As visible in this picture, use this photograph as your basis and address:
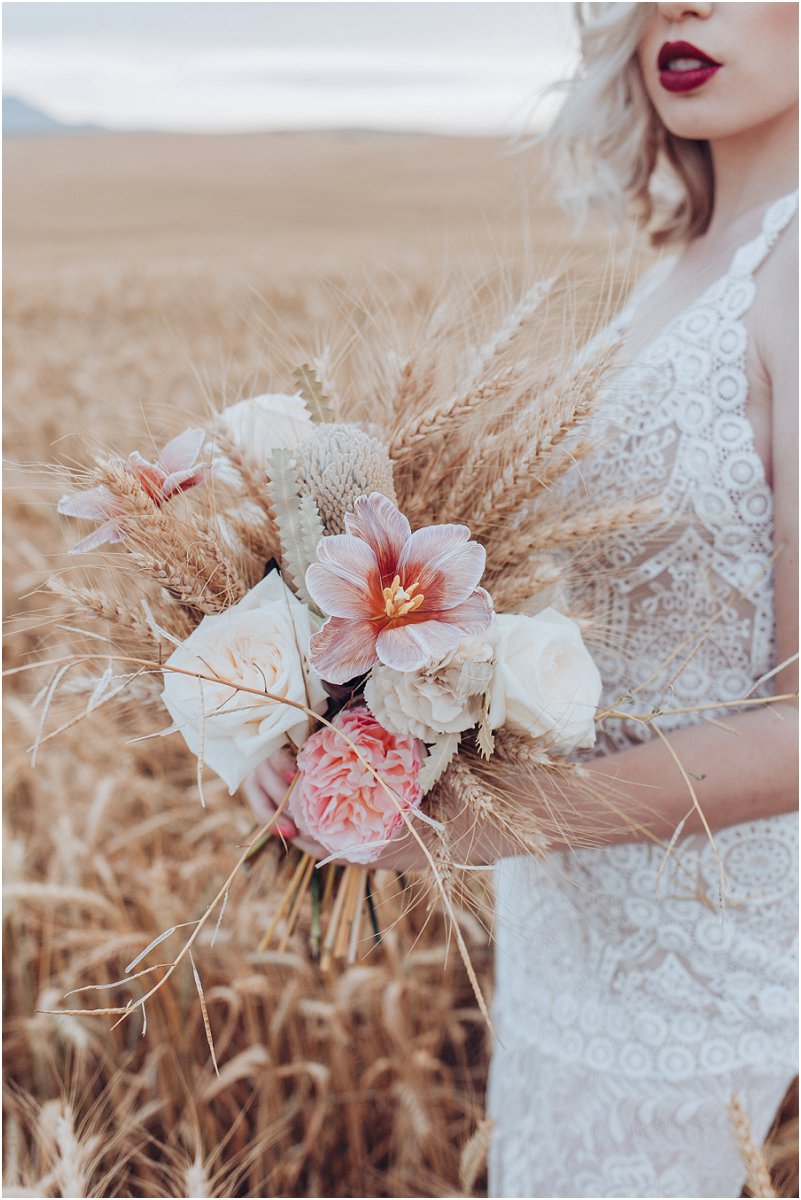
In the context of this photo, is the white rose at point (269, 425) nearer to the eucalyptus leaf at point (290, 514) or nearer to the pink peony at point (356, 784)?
the eucalyptus leaf at point (290, 514)

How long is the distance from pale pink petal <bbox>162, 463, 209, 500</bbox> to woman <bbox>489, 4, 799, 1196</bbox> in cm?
47

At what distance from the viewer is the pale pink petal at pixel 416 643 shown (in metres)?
0.56

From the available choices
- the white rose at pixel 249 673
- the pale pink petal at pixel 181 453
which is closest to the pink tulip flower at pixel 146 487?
the pale pink petal at pixel 181 453

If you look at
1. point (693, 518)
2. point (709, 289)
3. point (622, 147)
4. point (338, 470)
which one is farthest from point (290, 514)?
point (622, 147)

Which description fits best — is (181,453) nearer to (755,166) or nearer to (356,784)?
(356,784)

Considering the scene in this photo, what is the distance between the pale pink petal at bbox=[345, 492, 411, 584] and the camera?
577mm

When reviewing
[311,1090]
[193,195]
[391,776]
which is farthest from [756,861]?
[193,195]

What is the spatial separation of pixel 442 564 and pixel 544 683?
0.12 m

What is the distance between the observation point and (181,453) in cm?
69

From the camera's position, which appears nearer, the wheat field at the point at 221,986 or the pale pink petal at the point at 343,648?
the pale pink petal at the point at 343,648

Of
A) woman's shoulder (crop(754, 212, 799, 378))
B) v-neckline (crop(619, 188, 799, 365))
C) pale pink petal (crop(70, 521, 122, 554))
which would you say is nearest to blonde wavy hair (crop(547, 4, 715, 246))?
v-neckline (crop(619, 188, 799, 365))

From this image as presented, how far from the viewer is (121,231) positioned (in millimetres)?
14945

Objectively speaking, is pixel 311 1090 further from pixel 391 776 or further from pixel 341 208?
pixel 341 208

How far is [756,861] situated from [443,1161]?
706 millimetres
